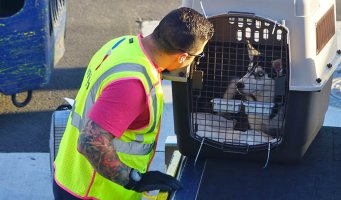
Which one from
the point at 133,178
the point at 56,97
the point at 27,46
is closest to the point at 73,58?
the point at 56,97

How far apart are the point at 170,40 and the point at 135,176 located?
607 mm

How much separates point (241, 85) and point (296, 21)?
0.44 m

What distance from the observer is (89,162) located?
304cm

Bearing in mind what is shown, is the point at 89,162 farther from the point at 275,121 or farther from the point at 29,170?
the point at 29,170

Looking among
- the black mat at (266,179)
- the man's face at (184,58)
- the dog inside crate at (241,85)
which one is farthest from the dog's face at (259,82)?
the man's face at (184,58)

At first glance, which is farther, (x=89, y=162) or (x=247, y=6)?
(x=247, y=6)

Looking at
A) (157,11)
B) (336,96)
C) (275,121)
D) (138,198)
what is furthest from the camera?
(157,11)

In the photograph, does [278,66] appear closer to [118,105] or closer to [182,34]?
[182,34]

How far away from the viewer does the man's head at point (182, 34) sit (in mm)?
2947

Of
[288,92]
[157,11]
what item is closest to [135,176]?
[288,92]

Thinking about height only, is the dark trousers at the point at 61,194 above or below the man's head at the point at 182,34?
below

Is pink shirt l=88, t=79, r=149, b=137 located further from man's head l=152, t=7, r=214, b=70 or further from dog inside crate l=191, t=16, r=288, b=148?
dog inside crate l=191, t=16, r=288, b=148

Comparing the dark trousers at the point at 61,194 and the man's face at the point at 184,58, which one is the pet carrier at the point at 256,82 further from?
the dark trousers at the point at 61,194

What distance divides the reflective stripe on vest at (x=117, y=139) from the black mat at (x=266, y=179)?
14.2 inches
